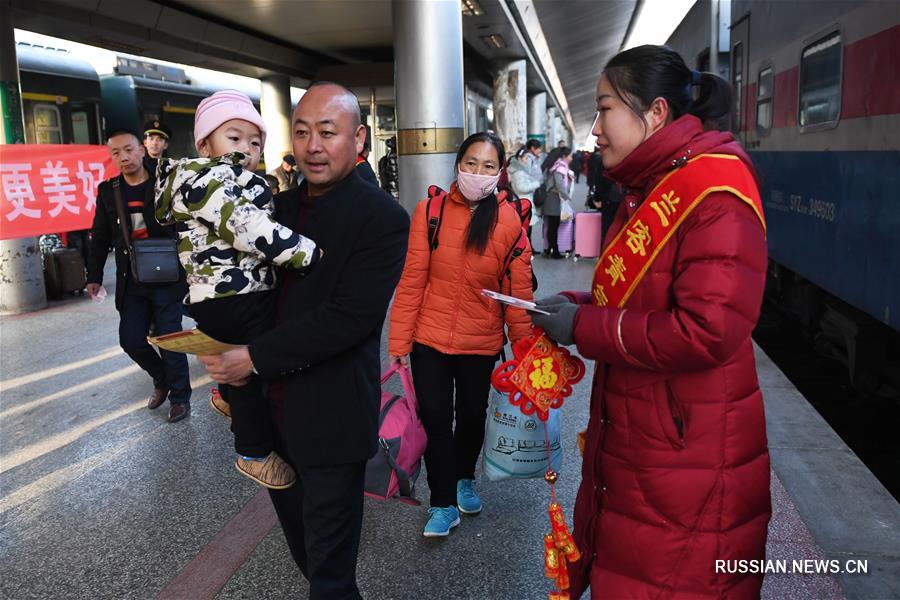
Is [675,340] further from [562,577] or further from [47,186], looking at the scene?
[47,186]

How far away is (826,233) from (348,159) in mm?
4258

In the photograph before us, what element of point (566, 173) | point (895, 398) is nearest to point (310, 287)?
point (895, 398)

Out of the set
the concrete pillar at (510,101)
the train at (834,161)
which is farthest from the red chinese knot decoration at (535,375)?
the concrete pillar at (510,101)

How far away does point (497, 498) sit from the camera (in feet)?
12.0

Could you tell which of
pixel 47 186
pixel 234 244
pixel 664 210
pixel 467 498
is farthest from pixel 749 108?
pixel 47 186

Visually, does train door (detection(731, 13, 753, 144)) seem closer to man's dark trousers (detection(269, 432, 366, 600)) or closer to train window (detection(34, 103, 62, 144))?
man's dark trousers (detection(269, 432, 366, 600))

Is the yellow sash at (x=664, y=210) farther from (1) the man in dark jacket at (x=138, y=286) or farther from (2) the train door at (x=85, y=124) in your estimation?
(2) the train door at (x=85, y=124)

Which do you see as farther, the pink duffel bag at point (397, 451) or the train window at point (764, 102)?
the train window at point (764, 102)

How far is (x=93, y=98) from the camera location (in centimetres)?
1212

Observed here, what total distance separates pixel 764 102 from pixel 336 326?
21.7ft

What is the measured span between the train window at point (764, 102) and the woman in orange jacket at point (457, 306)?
4914 millimetres

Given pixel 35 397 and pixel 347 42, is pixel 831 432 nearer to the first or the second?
pixel 35 397

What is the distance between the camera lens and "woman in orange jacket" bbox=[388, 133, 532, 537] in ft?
10.3

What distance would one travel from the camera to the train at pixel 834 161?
4141 millimetres
